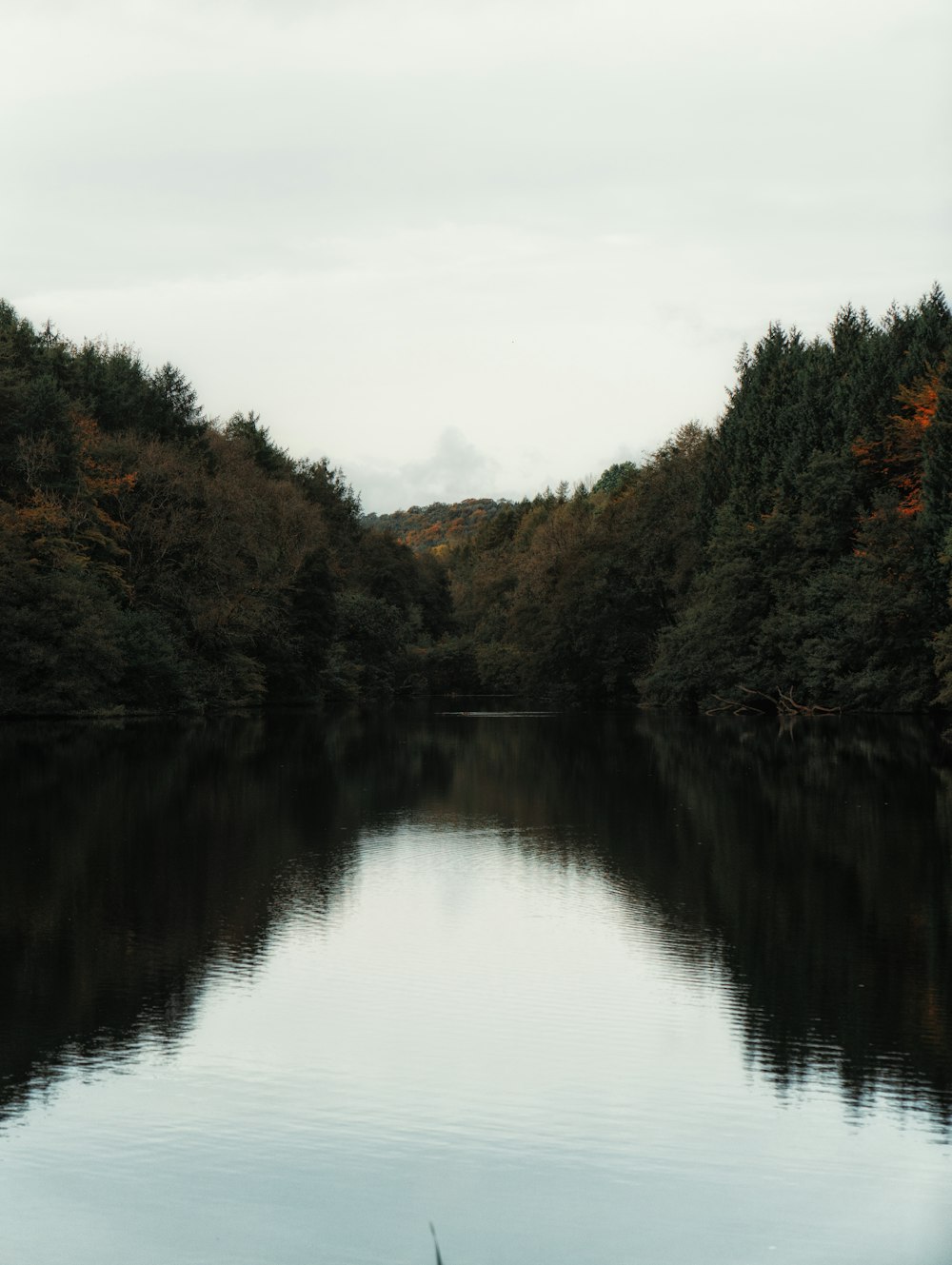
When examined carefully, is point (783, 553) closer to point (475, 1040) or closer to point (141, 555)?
point (141, 555)

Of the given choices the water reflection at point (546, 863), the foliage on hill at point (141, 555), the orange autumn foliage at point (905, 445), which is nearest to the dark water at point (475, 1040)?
the water reflection at point (546, 863)

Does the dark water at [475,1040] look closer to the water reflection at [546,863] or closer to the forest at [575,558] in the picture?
the water reflection at [546,863]

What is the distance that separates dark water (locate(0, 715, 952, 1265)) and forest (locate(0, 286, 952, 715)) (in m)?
29.3

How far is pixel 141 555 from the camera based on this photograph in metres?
60.3

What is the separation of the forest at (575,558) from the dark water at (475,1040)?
29263 millimetres

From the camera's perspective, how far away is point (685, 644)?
69.5 metres

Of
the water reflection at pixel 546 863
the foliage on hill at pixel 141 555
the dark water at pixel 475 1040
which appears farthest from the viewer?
the foliage on hill at pixel 141 555

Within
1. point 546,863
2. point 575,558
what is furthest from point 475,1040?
point 575,558

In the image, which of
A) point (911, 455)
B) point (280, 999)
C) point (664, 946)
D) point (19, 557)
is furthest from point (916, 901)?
point (911, 455)

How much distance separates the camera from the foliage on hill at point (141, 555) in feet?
159

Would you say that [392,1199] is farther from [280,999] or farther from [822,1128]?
[280,999]

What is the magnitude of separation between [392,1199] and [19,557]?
43686 millimetres

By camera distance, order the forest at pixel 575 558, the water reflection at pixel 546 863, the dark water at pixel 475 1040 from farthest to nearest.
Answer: the forest at pixel 575 558, the water reflection at pixel 546 863, the dark water at pixel 475 1040

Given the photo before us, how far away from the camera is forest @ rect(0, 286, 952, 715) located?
50188 millimetres
